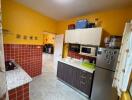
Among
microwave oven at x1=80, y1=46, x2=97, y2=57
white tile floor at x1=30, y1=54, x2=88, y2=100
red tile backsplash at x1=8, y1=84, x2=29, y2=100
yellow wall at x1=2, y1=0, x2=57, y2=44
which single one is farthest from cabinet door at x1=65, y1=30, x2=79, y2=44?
red tile backsplash at x1=8, y1=84, x2=29, y2=100

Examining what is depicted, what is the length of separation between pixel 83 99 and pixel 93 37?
175 cm

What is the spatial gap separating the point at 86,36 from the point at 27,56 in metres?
2.12

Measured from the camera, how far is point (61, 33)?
12.7ft

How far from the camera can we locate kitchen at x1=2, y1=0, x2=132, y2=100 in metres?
2.04

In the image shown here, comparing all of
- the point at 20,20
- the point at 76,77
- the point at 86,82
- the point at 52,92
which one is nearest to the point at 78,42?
the point at 76,77

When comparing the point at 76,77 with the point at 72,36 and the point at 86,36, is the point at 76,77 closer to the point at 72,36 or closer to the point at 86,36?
the point at 86,36

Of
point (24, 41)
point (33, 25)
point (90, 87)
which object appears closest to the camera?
point (90, 87)

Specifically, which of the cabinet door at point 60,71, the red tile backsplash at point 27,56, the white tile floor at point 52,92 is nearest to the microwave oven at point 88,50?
the cabinet door at point 60,71

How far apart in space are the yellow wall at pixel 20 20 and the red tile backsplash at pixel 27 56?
18 centimetres

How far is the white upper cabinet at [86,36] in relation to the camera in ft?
7.52

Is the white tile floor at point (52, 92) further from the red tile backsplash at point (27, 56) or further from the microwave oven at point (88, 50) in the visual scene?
the microwave oven at point (88, 50)

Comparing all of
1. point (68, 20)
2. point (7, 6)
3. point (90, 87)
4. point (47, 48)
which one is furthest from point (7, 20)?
point (47, 48)

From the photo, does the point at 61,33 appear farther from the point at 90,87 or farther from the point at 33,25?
the point at 90,87

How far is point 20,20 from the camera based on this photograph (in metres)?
2.62
